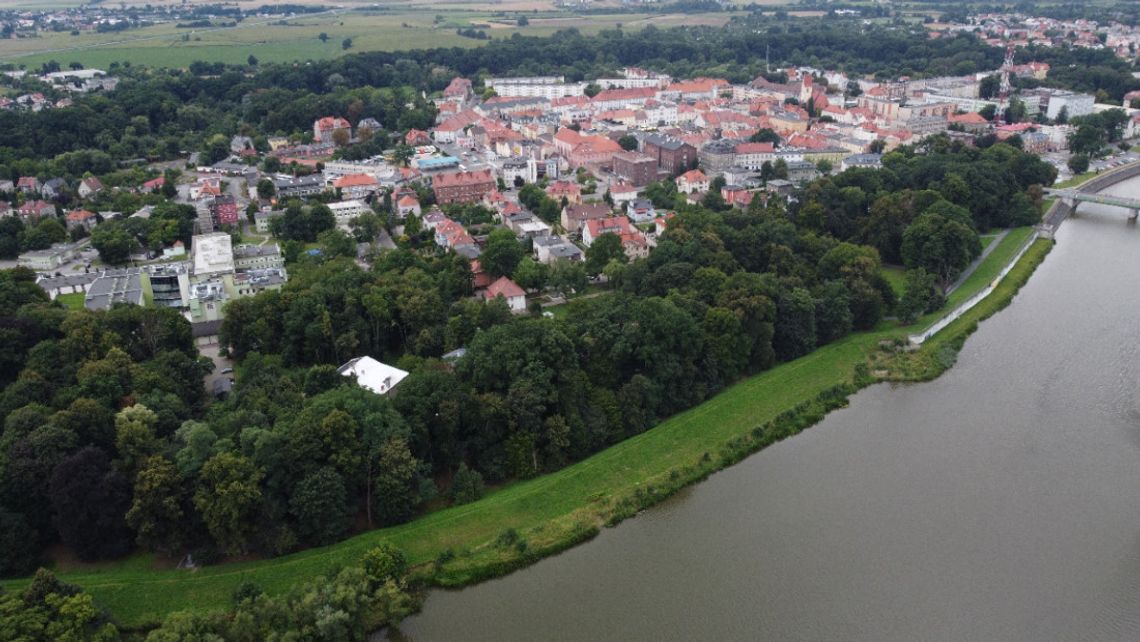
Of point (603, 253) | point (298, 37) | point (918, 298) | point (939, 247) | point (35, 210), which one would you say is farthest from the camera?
point (298, 37)

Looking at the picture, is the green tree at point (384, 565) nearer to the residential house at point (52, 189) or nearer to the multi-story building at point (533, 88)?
the residential house at point (52, 189)

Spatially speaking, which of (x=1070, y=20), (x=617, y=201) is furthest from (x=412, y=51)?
(x=1070, y=20)

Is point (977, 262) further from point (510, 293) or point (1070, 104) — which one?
point (1070, 104)

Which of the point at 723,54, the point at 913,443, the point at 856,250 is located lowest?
the point at 913,443

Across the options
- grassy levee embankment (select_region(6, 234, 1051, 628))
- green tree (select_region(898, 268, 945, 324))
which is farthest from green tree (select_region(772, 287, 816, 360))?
green tree (select_region(898, 268, 945, 324))

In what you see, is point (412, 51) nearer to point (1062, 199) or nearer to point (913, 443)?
point (1062, 199)

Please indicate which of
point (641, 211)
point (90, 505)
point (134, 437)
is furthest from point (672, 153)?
point (90, 505)

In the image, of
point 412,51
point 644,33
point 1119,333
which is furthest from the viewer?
point 644,33
